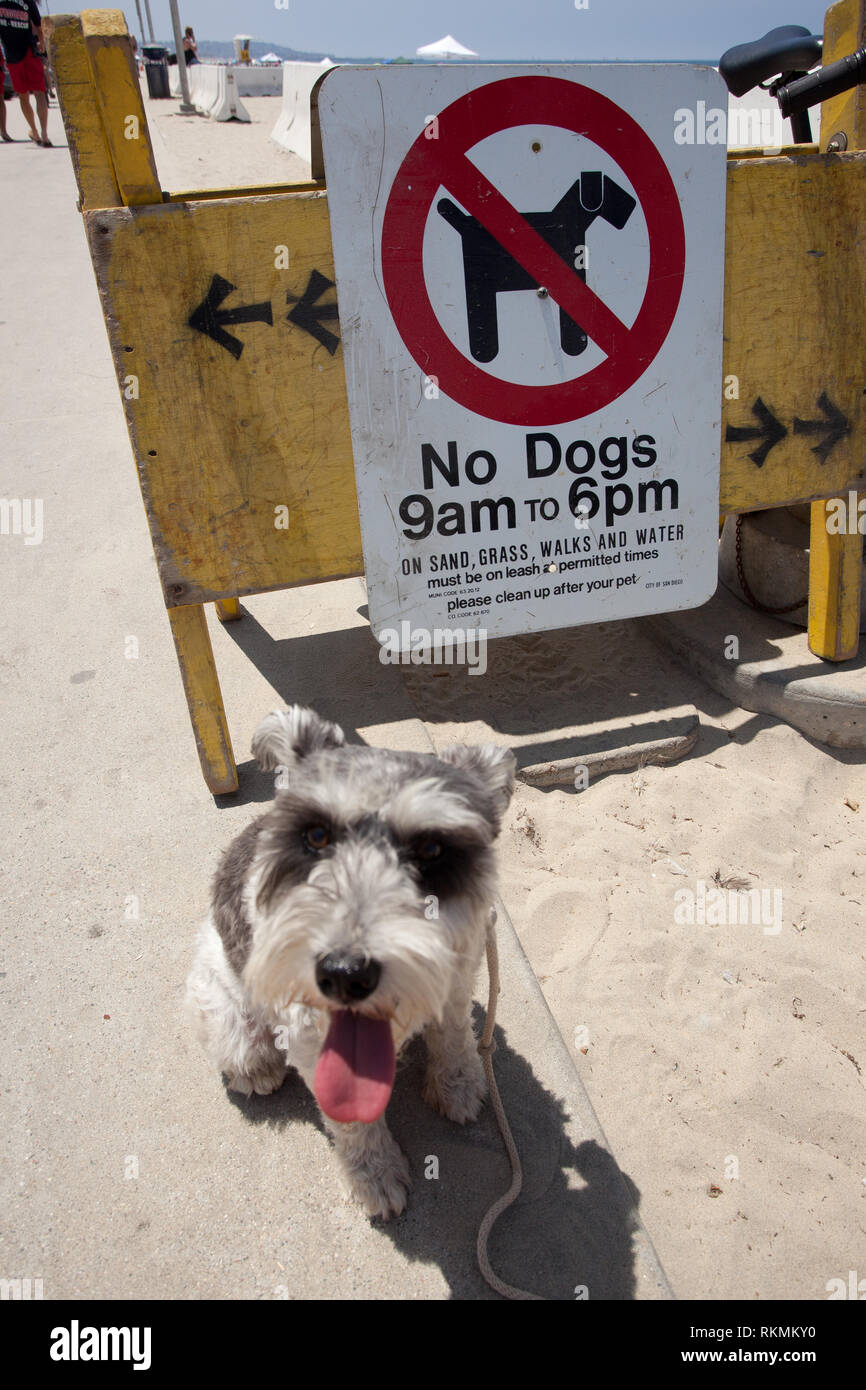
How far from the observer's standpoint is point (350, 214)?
312 cm

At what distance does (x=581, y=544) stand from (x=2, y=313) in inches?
408

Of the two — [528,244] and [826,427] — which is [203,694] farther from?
[826,427]

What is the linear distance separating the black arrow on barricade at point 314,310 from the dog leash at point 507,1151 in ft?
7.78

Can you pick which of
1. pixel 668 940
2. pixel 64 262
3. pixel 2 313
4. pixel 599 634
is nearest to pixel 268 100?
pixel 64 262

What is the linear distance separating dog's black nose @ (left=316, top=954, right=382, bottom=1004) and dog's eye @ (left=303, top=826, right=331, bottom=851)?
32 centimetres

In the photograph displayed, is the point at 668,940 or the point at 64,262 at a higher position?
the point at 64,262

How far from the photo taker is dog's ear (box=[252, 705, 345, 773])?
223 centimetres

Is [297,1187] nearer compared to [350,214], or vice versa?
[297,1187]

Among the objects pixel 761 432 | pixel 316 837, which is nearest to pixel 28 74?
Result: pixel 761 432

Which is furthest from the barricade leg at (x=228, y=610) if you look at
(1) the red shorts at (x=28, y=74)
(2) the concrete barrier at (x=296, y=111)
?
(2) the concrete barrier at (x=296, y=111)

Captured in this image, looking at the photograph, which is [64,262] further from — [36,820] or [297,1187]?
[297,1187]

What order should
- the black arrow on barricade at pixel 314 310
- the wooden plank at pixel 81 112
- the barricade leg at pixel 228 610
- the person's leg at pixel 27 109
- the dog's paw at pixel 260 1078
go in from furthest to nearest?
the person's leg at pixel 27 109 → the barricade leg at pixel 228 610 → the black arrow on barricade at pixel 314 310 → the wooden plank at pixel 81 112 → the dog's paw at pixel 260 1078

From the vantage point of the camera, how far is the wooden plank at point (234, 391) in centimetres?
306

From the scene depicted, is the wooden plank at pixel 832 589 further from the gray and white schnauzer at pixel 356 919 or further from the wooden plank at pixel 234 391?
the gray and white schnauzer at pixel 356 919
